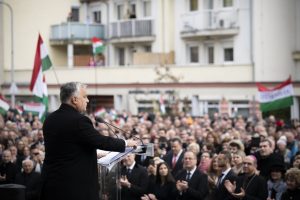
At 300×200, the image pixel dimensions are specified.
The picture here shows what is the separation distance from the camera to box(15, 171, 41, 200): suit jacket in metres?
11.4

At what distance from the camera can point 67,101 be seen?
691 centimetres

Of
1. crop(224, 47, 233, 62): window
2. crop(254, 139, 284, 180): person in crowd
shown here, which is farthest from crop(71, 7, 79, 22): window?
crop(254, 139, 284, 180): person in crowd

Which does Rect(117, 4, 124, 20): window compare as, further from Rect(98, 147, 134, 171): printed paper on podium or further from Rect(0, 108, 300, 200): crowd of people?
Rect(98, 147, 134, 171): printed paper on podium

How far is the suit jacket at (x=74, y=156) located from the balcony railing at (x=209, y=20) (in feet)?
104

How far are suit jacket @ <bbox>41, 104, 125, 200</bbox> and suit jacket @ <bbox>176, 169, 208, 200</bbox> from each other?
417 cm

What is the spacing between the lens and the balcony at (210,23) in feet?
125

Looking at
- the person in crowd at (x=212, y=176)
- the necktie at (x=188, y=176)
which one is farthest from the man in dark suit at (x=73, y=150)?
the necktie at (x=188, y=176)

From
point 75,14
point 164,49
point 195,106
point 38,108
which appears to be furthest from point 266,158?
point 75,14

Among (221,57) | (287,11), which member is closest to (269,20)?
(287,11)

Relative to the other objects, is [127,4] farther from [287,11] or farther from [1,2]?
[287,11]

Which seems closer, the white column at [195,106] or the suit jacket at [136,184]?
the suit jacket at [136,184]

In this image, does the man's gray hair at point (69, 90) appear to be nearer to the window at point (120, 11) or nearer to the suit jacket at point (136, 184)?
the suit jacket at point (136, 184)

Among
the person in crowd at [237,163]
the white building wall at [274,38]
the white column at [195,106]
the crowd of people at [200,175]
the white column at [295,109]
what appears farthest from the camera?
the white column at [195,106]

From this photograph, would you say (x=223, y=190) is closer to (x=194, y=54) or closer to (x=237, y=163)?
(x=237, y=163)
